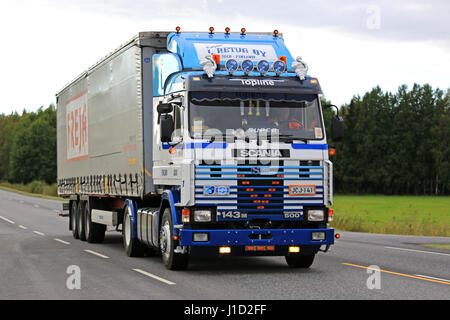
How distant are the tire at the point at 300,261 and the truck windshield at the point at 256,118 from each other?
2.36 meters

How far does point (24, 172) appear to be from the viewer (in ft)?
524

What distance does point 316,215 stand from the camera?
13.1 m

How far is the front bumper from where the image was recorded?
494 inches

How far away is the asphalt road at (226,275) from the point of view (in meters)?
10.5

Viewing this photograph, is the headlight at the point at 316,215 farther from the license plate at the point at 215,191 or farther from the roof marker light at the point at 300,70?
the roof marker light at the point at 300,70

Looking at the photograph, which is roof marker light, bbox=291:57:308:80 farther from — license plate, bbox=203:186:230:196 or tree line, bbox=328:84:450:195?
tree line, bbox=328:84:450:195

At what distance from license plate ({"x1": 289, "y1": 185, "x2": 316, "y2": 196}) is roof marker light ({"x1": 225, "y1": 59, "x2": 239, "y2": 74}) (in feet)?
7.37

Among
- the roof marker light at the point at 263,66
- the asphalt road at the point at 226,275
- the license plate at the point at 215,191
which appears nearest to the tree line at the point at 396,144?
the asphalt road at the point at 226,275

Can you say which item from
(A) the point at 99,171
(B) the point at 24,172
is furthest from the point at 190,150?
(B) the point at 24,172

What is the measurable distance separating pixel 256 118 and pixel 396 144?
108413mm

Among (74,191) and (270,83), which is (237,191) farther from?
(74,191)

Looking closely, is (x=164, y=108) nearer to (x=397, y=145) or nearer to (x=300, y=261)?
(x=300, y=261)

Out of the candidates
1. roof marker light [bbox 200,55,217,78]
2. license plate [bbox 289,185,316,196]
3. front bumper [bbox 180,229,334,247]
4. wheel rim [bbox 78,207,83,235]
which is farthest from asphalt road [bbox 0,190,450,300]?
roof marker light [bbox 200,55,217,78]

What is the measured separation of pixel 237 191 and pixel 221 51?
287 cm
